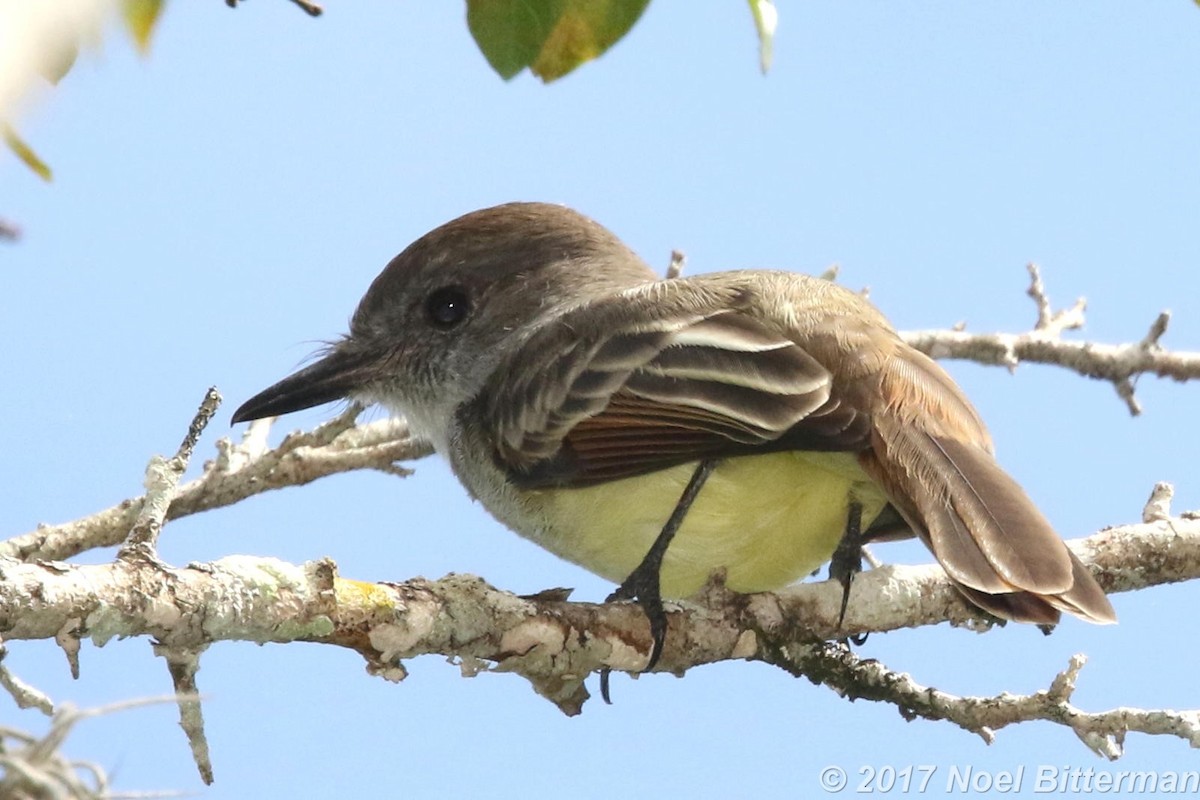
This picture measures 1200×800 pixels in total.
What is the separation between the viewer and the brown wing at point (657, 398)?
3.85 metres

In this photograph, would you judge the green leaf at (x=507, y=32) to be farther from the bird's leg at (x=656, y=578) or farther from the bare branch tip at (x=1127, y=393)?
the bare branch tip at (x=1127, y=393)

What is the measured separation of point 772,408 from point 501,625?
994 mm

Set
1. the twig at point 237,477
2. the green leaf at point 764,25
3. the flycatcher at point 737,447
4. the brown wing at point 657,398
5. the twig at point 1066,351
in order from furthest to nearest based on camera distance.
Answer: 1. the twig at point 1066,351
2. the twig at point 237,477
3. the brown wing at point 657,398
4. the flycatcher at point 737,447
5. the green leaf at point 764,25

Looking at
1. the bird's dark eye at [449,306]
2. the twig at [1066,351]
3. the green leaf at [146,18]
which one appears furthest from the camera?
the bird's dark eye at [449,306]

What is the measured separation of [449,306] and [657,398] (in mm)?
1784

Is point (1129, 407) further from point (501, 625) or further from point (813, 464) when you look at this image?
point (501, 625)

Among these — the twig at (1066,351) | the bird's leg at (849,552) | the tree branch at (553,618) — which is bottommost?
the tree branch at (553,618)

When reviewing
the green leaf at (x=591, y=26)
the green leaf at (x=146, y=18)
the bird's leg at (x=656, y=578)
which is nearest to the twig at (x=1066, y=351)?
the bird's leg at (x=656, y=578)

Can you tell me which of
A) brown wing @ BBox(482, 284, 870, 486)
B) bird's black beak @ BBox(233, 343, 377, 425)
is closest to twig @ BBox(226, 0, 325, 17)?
brown wing @ BBox(482, 284, 870, 486)

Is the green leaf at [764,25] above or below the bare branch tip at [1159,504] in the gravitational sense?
above

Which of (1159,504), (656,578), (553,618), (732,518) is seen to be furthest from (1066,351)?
(553,618)

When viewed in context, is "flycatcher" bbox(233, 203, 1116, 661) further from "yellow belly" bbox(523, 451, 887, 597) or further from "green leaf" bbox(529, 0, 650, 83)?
"green leaf" bbox(529, 0, 650, 83)

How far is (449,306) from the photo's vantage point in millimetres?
5637

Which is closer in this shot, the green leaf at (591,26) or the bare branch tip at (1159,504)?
the green leaf at (591,26)
